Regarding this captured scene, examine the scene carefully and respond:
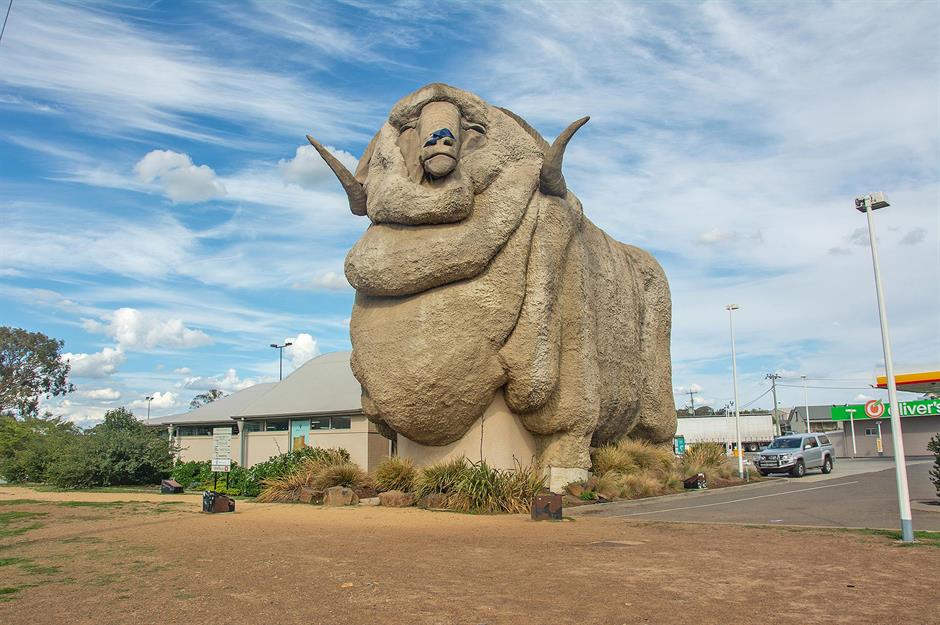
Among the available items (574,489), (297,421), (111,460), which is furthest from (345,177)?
(297,421)

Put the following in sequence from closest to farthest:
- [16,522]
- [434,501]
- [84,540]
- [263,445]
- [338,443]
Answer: [84,540] → [16,522] → [434,501] → [338,443] → [263,445]

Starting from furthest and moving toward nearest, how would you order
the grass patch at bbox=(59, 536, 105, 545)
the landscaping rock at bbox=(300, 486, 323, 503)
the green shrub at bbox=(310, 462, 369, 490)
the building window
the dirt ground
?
the building window < the green shrub at bbox=(310, 462, 369, 490) < the landscaping rock at bbox=(300, 486, 323, 503) < the grass patch at bbox=(59, 536, 105, 545) < the dirt ground

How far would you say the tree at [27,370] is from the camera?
50.2m

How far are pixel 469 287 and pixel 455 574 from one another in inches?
295

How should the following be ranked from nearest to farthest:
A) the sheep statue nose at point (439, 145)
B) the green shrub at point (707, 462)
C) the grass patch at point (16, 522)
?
the grass patch at point (16, 522) → the sheep statue nose at point (439, 145) → the green shrub at point (707, 462)

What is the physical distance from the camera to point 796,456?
25000 mm

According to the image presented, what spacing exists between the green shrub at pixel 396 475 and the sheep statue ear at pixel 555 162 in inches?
252

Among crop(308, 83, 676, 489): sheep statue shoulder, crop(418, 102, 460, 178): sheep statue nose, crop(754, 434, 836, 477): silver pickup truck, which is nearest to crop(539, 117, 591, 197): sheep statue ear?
crop(308, 83, 676, 489): sheep statue shoulder

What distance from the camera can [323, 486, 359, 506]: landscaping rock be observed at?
14.7 meters

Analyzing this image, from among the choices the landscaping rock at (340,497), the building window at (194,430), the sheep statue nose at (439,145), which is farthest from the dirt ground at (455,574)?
the building window at (194,430)

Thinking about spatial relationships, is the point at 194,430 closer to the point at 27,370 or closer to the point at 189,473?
the point at 189,473

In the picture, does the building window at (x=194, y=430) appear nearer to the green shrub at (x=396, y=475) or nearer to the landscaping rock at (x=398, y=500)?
the green shrub at (x=396, y=475)

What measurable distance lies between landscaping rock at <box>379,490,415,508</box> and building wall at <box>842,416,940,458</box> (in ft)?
121

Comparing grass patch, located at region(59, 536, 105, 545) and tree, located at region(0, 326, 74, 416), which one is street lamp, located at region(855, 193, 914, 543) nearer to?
grass patch, located at region(59, 536, 105, 545)
